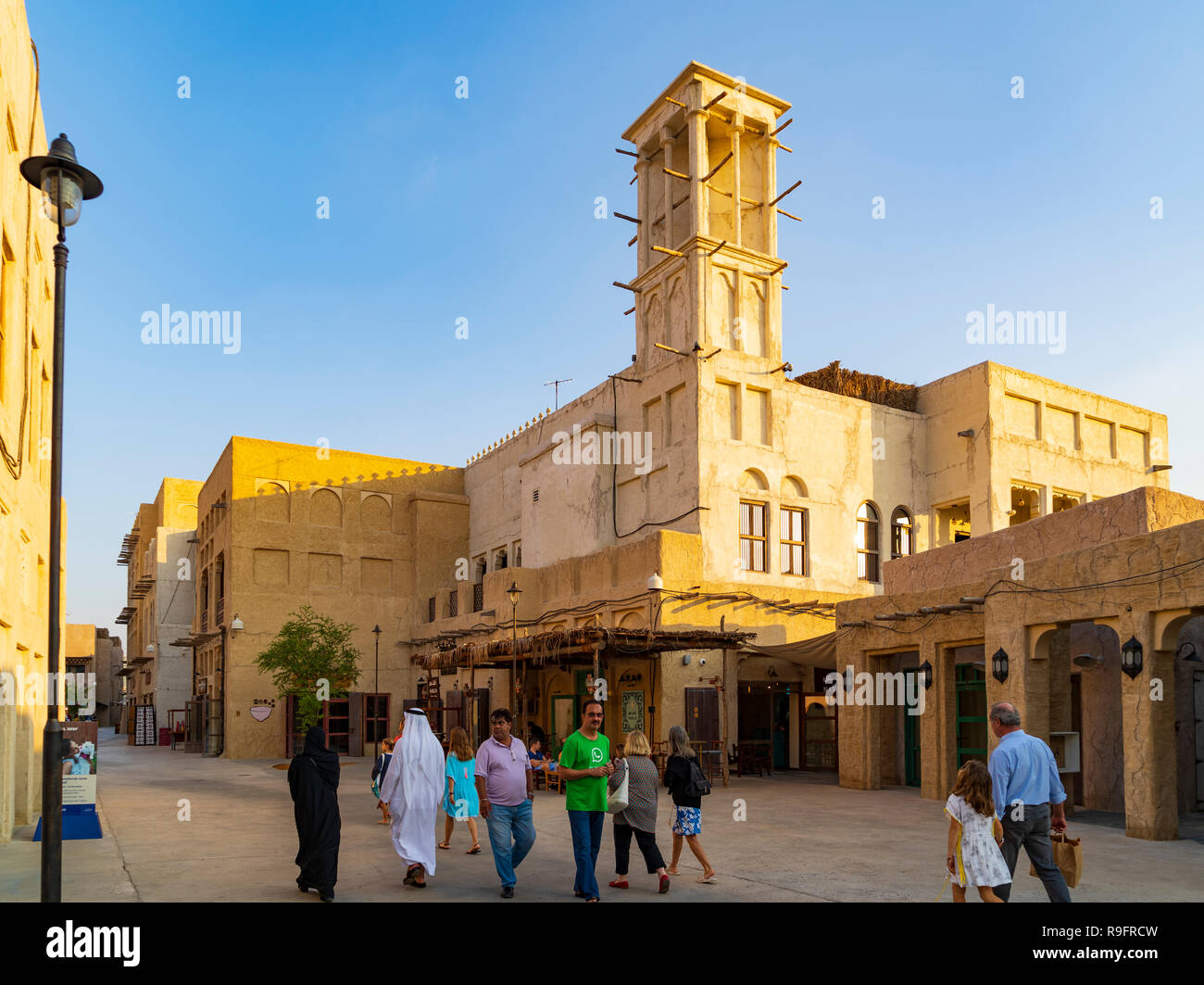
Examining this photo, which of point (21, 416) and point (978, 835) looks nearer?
point (978, 835)

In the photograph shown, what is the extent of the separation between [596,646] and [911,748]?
6.92 m

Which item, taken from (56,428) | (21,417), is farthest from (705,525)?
(56,428)

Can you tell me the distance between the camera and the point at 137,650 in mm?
64500

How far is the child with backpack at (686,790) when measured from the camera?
33.8 feet

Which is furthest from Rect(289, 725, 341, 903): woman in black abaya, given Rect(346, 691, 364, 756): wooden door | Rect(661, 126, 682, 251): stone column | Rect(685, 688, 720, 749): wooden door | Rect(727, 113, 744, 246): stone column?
Rect(346, 691, 364, 756): wooden door

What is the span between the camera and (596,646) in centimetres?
2048

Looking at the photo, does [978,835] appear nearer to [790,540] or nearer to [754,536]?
[754,536]

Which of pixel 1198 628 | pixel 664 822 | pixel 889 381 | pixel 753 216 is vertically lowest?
pixel 664 822

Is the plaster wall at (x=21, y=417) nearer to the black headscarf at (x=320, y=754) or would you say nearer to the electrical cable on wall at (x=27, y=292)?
the electrical cable on wall at (x=27, y=292)

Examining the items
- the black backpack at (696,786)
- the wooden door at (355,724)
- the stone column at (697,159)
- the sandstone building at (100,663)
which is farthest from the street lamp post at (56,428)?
the sandstone building at (100,663)
